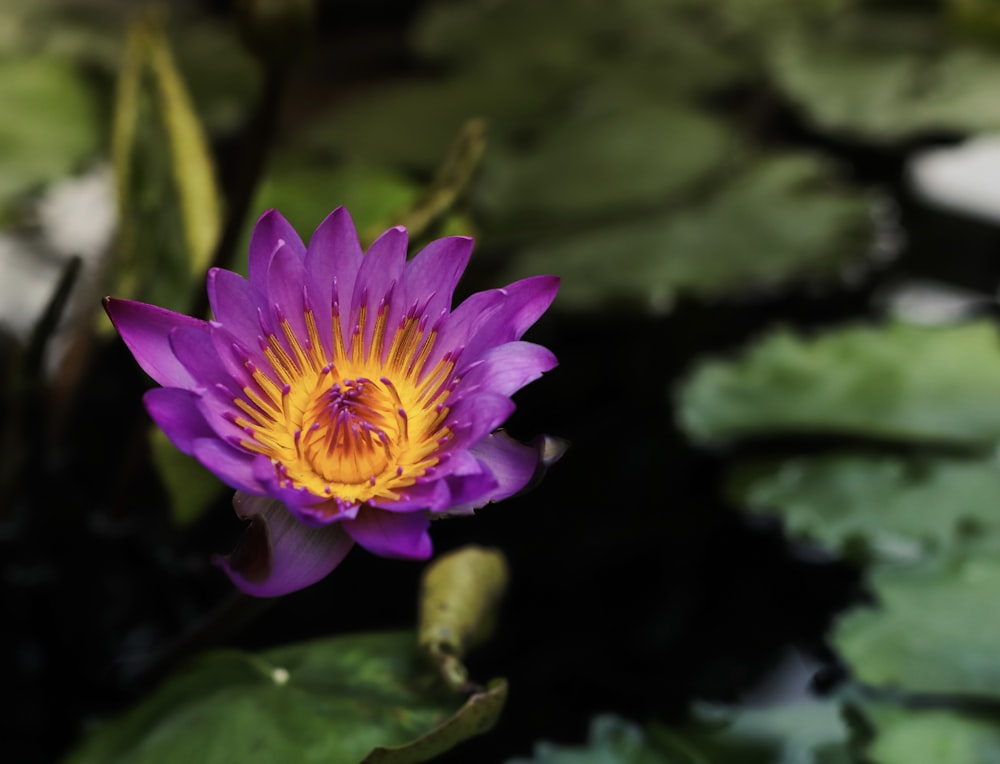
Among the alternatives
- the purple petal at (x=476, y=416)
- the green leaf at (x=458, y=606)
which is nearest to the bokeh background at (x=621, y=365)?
the green leaf at (x=458, y=606)

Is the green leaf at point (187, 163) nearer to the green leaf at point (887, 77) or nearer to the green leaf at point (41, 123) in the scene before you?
the green leaf at point (41, 123)

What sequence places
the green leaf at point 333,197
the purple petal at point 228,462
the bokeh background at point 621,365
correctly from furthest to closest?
the green leaf at point 333,197 < the bokeh background at point 621,365 < the purple petal at point 228,462

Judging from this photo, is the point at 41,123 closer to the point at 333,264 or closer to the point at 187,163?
the point at 187,163

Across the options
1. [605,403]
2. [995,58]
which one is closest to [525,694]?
[605,403]

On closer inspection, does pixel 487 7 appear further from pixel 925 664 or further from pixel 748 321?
pixel 925 664

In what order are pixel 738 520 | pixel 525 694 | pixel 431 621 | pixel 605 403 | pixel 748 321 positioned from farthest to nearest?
pixel 748 321, pixel 605 403, pixel 738 520, pixel 525 694, pixel 431 621

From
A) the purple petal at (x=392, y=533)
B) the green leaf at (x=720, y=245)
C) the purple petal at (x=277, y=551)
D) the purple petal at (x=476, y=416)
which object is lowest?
the purple petal at (x=277, y=551)

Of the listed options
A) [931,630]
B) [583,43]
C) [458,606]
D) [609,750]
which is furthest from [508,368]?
[583,43]
